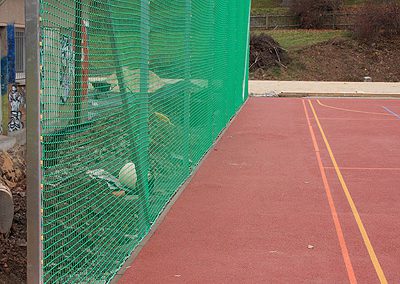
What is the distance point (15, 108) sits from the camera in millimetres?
13539

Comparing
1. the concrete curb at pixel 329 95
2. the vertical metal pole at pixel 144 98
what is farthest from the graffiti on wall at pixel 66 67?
the concrete curb at pixel 329 95

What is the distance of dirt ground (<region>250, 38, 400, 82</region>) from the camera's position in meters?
40.3

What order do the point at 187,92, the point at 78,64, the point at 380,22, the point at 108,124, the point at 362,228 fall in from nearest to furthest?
the point at 78,64 → the point at 108,124 → the point at 362,228 → the point at 187,92 → the point at 380,22

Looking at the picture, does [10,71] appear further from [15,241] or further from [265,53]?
[265,53]

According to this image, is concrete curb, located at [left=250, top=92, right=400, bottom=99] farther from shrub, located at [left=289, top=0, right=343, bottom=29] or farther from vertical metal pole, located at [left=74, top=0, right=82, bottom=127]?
shrub, located at [left=289, top=0, right=343, bottom=29]

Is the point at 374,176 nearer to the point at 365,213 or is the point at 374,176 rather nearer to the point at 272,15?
the point at 365,213

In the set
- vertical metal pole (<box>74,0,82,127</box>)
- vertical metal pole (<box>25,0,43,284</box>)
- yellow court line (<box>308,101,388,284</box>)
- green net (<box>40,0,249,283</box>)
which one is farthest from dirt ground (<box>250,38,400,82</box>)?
vertical metal pole (<box>25,0,43,284</box>)

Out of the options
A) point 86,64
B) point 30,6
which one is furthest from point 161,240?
point 30,6

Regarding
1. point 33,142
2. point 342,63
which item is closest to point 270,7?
point 342,63

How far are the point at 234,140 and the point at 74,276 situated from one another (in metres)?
9.32

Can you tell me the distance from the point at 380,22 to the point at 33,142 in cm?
4299

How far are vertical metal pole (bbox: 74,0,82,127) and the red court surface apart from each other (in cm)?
151

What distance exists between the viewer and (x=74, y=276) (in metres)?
5.09

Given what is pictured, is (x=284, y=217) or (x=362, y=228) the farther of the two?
(x=284, y=217)
